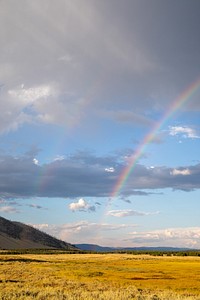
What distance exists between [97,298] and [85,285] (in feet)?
46.8

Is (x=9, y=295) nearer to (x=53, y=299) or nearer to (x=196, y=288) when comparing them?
(x=53, y=299)

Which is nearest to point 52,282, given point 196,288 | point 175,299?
point 196,288

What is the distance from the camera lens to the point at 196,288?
1766 inches

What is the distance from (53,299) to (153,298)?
313 inches

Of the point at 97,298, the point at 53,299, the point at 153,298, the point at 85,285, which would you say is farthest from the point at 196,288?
the point at 53,299

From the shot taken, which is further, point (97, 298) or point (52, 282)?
point (52, 282)

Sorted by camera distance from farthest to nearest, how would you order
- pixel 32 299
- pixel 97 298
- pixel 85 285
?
pixel 85 285 < pixel 97 298 < pixel 32 299

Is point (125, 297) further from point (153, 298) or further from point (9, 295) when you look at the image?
point (9, 295)

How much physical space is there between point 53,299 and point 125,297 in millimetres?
5734

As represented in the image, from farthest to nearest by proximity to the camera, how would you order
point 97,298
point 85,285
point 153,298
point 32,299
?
point 85,285 < point 153,298 < point 97,298 < point 32,299

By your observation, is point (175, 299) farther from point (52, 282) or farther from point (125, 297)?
point (52, 282)

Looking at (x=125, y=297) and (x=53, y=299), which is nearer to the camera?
(x=53, y=299)

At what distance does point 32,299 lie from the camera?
27.3 m

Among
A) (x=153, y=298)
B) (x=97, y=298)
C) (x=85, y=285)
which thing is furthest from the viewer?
(x=85, y=285)
